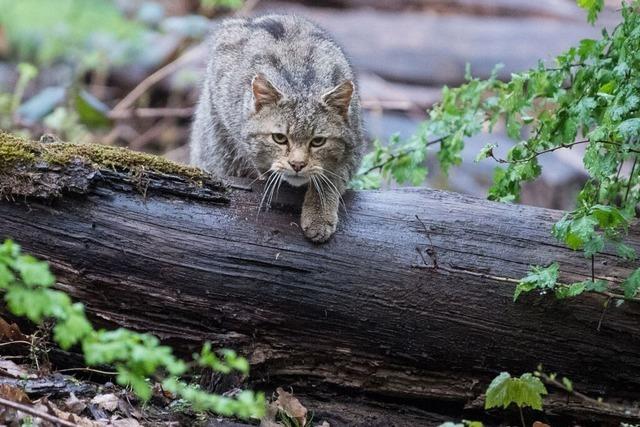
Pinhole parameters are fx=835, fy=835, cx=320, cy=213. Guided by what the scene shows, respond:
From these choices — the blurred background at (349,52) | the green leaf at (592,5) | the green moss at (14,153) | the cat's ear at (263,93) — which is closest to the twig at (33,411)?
the green moss at (14,153)

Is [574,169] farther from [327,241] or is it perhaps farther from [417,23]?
[327,241]

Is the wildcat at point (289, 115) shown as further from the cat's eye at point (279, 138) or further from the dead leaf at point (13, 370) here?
the dead leaf at point (13, 370)

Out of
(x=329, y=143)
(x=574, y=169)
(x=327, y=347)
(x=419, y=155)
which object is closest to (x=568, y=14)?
(x=574, y=169)

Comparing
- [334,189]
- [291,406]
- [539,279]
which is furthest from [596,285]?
[291,406]

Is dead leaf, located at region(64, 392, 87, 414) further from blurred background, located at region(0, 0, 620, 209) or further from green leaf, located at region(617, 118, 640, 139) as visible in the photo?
blurred background, located at region(0, 0, 620, 209)

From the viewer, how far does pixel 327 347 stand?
13.8 ft

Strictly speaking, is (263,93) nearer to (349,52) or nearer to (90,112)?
(90,112)

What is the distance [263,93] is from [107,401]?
71.6 inches

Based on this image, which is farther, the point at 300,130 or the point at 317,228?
the point at 300,130

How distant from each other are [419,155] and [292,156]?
3.52 feet

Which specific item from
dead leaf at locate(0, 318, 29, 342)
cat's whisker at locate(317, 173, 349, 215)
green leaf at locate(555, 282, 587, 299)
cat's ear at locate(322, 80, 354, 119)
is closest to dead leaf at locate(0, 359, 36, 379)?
dead leaf at locate(0, 318, 29, 342)

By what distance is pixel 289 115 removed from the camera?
456cm

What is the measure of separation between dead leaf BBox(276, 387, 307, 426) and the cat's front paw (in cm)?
79

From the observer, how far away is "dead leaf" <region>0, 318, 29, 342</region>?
4.04 m
